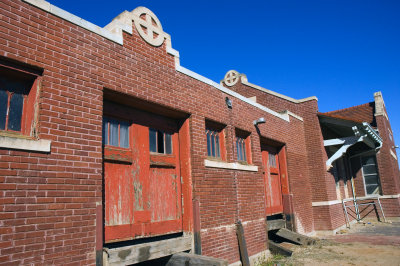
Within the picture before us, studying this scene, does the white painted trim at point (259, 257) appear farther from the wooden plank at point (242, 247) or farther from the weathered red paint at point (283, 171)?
the weathered red paint at point (283, 171)

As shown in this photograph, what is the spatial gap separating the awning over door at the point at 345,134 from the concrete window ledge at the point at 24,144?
10299mm

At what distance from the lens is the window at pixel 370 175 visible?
1497 cm

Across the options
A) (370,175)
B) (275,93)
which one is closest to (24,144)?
(275,93)

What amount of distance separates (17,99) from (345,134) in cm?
1384

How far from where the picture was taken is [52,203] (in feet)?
12.7

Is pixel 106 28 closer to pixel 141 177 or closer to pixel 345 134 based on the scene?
pixel 141 177

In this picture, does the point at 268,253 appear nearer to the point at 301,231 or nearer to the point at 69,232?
the point at 301,231

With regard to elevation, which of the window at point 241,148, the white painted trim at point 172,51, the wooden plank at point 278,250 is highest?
the white painted trim at point 172,51

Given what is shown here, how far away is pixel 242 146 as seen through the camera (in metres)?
8.51

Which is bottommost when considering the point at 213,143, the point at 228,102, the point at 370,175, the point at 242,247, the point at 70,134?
the point at 242,247

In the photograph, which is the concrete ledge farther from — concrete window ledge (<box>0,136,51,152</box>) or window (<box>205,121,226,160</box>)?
concrete window ledge (<box>0,136,51,152</box>)

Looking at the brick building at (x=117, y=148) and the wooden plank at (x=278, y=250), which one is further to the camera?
the wooden plank at (x=278, y=250)

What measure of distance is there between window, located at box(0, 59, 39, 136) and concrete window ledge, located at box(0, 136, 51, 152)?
0.20 metres

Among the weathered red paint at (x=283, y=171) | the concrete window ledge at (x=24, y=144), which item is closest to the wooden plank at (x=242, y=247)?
the weathered red paint at (x=283, y=171)
